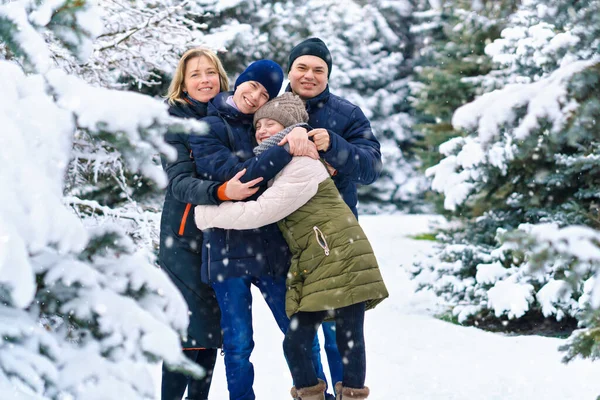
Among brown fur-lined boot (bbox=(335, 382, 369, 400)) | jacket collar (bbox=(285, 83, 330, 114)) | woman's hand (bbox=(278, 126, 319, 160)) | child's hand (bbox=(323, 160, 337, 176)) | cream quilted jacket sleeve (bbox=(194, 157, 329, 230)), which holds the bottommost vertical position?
brown fur-lined boot (bbox=(335, 382, 369, 400))

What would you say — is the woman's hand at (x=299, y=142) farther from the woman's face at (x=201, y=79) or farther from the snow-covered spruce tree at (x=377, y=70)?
the snow-covered spruce tree at (x=377, y=70)

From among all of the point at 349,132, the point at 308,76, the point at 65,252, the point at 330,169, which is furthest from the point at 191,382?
the point at 65,252

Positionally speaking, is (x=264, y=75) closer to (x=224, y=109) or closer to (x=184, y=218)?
(x=224, y=109)

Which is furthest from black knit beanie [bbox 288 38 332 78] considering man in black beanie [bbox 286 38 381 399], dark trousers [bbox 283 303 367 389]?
dark trousers [bbox 283 303 367 389]

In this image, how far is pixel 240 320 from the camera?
3.08m

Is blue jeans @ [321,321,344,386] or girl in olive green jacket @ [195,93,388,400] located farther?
blue jeans @ [321,321,344,386]

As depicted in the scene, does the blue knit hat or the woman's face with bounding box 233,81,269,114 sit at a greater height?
the blue knit hat

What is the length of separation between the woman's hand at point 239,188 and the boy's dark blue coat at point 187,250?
299mm

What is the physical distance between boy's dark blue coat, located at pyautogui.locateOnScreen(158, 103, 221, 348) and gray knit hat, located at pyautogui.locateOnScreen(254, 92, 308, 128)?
1.28ft

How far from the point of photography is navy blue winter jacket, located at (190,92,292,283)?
9.84 ft

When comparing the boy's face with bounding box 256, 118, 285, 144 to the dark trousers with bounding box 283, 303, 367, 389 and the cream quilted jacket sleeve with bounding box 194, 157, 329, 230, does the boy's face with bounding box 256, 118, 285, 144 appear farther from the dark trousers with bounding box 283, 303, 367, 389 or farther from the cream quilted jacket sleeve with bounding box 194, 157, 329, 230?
the dark trousers with bounding box 283, 303, 367, 389

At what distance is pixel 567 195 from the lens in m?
5.87

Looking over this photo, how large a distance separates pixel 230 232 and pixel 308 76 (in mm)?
875

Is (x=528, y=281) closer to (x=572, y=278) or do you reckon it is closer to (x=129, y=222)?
(x=129, y=222)
